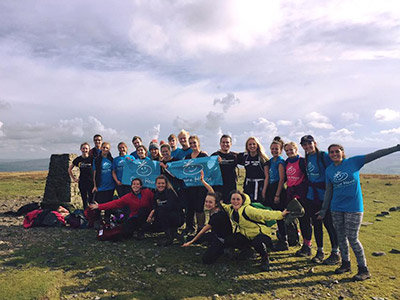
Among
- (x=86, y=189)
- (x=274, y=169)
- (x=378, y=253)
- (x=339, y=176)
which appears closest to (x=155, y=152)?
(x=86, y=189)

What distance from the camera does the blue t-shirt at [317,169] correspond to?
7.69 m

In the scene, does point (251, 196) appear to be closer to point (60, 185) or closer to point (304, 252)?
point (304, 252)

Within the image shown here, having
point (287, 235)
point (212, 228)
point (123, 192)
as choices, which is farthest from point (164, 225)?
point (287, 235)

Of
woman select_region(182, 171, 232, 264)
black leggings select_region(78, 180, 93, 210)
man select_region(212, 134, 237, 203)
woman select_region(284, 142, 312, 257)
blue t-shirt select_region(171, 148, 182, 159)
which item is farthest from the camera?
black leggings select_region(78, 180, 93, 210)

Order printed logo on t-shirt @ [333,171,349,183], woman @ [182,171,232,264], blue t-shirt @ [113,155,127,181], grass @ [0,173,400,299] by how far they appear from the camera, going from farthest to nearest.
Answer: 1. blue t-shirt @ [113,155,127,181]
2. woman @ [182,171,232,264]
3. printed logo on t-shirt @ [333,171,349,183]
4. grass @ [0,173,400,299]

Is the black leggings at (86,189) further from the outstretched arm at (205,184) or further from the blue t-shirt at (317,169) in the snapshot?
the blue t-shirt at (317,169)

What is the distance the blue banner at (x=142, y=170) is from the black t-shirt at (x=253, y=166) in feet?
11.9

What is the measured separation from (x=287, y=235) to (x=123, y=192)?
21.6 feet

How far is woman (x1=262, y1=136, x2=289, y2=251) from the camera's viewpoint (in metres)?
8.67

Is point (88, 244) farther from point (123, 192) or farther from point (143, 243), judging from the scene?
point (123, 192)

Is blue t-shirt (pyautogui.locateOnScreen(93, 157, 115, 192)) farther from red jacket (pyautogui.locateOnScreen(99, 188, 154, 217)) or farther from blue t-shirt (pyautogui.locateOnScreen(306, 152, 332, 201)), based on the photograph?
blue t-shirt (pyautogui.locateOnScreen(306, 152, 332, 201))

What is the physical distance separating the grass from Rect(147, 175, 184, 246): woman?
2.16ft

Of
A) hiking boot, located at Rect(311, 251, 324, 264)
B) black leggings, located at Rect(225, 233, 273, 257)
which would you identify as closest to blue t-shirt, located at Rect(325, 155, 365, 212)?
hiking boot, located at Rect(311, 251, 324, 264)

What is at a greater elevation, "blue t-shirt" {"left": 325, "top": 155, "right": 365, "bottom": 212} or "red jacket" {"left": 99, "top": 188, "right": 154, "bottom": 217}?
"blue t-shirt" {"left": 325, "top": 155, "right": 365, "bottom": 212}
